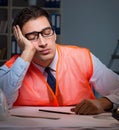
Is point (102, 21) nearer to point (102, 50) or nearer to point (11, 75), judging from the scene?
point (102, 50)

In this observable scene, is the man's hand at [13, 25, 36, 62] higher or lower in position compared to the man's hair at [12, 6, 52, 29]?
lower

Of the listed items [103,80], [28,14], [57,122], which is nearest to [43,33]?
[28,14]

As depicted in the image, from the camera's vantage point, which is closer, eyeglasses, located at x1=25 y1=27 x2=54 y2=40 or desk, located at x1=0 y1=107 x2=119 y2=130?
desk, located at x1=0 y1=107 x2=119 y2=130

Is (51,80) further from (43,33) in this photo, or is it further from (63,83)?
(43,33)

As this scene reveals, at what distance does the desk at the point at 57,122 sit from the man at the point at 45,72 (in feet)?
1.10

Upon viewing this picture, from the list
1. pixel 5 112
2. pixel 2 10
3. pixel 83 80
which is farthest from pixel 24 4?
pixel 5 112

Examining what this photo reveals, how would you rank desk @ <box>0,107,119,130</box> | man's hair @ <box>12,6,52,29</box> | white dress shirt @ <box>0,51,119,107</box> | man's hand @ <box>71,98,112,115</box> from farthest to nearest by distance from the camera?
man's hair @ <box>12,6,52,29</box> < white dress shirt @ <box>0,51,119,107</box> < man's hand @ <box>71,98,112,115</box> < desk @ <box>0,107,119,130</box>

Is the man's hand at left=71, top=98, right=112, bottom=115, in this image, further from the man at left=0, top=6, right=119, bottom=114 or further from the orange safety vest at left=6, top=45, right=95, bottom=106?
the orange safety vest at left=6, top=45, right=95, bottom=106

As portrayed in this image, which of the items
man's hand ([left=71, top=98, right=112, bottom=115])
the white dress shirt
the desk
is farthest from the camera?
the white dress shirt

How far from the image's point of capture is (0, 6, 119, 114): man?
6.32 ft

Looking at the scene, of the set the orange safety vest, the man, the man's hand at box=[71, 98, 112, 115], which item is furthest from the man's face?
the man's hand at box=[71, 98, 112, 115]

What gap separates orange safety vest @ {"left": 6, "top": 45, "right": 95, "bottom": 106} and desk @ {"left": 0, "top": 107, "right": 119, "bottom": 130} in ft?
1.16

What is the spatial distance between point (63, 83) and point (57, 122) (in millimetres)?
696

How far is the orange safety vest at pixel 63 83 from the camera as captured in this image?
1979 mm
